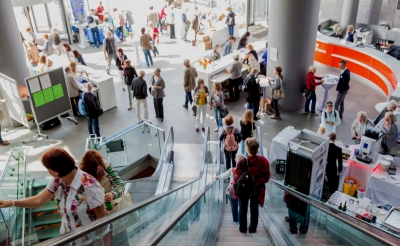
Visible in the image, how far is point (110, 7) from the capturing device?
66.1 feet

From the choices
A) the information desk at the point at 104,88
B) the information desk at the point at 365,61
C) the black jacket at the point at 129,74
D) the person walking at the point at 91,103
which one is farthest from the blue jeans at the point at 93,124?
the information desk at the point at 365,61

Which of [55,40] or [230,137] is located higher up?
[55,40]

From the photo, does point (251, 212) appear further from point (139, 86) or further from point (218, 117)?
point (139, 86)

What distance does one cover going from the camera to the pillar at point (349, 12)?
15.6 meters

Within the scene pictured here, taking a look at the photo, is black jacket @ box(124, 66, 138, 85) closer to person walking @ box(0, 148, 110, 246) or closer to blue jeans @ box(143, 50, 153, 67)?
blue jeans @ box(143, 50, 153, 67)

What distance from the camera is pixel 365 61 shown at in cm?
1279

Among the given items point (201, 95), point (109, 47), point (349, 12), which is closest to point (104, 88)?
point (109, 47)

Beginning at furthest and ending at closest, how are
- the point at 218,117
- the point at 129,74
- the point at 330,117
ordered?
the point at 129,74 < the point at 218,117 < the point at 330,117

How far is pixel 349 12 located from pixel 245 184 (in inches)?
→ 508

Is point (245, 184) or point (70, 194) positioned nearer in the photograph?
point (70, 194)

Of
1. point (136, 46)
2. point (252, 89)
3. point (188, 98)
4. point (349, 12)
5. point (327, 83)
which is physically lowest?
point (188, 98)

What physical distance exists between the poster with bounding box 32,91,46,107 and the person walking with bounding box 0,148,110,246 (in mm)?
7278

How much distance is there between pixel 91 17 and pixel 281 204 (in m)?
13.8

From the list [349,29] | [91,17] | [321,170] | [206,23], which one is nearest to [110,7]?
[91,17]
